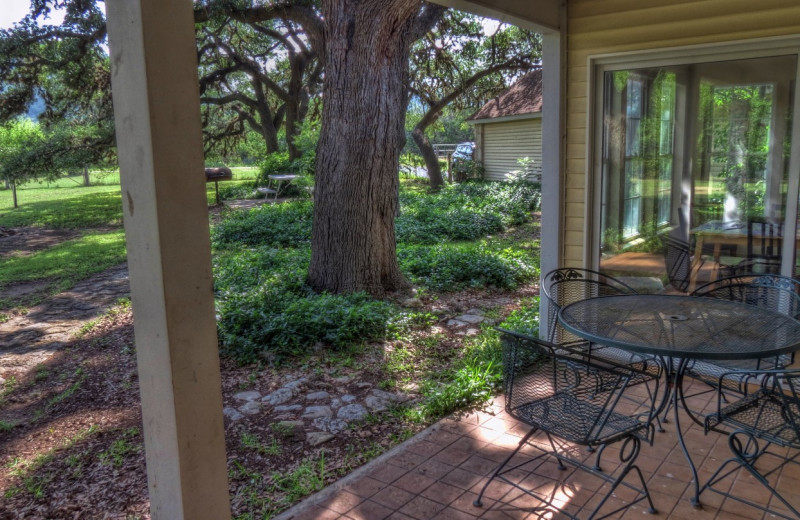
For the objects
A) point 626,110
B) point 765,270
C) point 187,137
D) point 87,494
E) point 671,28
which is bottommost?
point 87,494

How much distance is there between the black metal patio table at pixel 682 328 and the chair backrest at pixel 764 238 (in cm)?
101

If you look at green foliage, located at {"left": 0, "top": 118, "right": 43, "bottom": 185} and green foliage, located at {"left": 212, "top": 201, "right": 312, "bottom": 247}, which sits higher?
green foliage, located at {"left": 0, "top": 118, "right": 43, "bottom": 185}

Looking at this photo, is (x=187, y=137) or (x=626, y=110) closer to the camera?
(x=187, y=137)

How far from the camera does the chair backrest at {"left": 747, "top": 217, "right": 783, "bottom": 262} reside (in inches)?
152

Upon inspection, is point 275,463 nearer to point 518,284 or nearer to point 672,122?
point 672,122

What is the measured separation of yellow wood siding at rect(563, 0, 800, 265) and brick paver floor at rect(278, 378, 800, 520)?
178 cm

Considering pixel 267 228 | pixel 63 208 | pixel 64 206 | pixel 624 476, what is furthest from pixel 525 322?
pixel 64 206

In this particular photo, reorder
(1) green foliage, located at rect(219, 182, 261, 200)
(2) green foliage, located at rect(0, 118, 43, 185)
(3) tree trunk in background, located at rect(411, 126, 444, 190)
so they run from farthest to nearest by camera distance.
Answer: (3) tree trunk in background, located at rect(411, 126, 444, 190) < (1) green foliage, located at rect(219, 182, 261, 200) < (2) green foliage, located at rect(0, 118, 43, 185)

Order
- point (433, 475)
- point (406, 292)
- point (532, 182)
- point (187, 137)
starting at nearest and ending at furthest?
1. point (187, 137)
2. point (433, 475)
3. point (406, 292)
4. point (532, 182)

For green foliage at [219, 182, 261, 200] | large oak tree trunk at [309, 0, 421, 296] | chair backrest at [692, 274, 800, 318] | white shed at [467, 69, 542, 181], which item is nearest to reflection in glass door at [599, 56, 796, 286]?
chair backrest at [692, 274, 800, 318]

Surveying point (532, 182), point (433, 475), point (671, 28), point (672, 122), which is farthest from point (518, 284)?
point (532, 182)

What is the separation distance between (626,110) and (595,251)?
1.04 m

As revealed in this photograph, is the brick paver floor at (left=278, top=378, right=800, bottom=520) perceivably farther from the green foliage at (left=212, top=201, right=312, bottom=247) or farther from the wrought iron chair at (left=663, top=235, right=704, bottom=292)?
the green foliage at (left=212, top=201, right=312, bottom=247)

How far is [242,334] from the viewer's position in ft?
16.7
